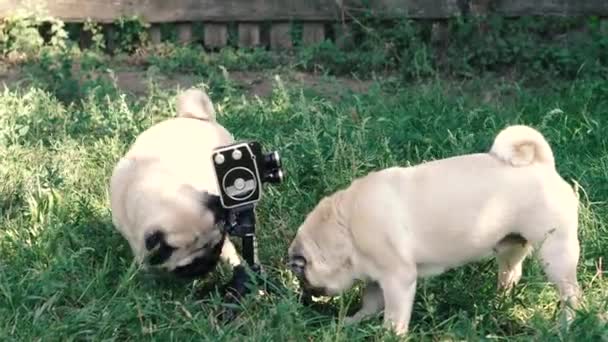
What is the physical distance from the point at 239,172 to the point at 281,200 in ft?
3.34

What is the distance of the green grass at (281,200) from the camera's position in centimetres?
379

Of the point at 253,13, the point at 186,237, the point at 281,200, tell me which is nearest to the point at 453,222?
the point at 186,237

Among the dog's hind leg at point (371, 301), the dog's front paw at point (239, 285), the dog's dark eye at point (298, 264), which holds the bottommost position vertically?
the dog's hind leg at point (371, 301)

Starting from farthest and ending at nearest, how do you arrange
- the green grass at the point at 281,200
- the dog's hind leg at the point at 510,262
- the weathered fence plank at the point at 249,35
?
the weathered fence plank at the point at 249,35, the dog's hind leg at the point at 510,262, the green grass at the point at 281,200

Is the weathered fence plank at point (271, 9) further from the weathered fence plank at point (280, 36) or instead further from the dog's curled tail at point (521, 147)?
the dog's curled tail at point (521, 147)

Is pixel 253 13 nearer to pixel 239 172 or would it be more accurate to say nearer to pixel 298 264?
pixel 239 172

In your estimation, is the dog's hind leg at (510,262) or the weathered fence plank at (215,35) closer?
the dog's hind leg at (510,262)

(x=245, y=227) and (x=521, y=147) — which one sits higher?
(x=521, y=147)

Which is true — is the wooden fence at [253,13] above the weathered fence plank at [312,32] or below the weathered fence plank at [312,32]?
above

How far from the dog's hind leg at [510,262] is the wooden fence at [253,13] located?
4.05 m

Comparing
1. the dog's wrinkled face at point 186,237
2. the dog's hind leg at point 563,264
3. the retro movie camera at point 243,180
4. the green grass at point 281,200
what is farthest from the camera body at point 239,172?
the dog's hind leg at point 563,264

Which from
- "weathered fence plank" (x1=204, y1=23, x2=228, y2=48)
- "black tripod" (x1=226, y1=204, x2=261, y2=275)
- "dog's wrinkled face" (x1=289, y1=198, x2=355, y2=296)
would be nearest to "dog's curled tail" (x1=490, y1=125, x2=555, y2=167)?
"dog's wrinkled face" (x1=289, y1=198, x2=355, y2=296)

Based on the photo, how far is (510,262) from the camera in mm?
4043

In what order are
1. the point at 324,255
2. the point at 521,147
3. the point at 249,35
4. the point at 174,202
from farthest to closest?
the point at 249,35
the point at 174,202
the point at 324,255
the point at 521,147
